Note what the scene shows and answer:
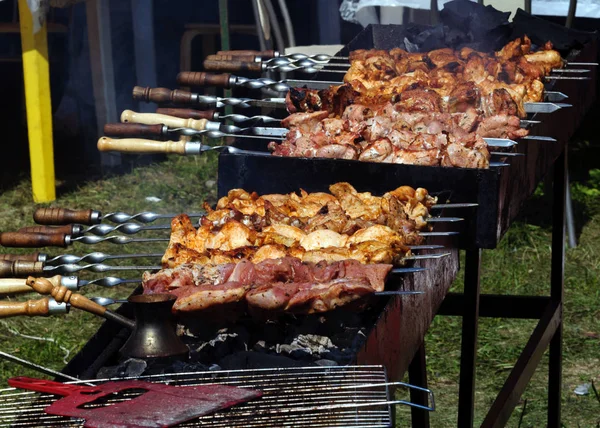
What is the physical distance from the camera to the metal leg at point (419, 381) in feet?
13.0

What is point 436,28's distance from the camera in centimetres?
518

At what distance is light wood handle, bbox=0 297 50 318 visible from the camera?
239cm

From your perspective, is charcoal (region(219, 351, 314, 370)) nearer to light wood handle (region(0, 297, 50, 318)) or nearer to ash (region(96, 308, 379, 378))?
ash (region(96, 308, 379, 378))

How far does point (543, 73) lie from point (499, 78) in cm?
21

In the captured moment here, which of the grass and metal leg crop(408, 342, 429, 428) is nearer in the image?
metal leg crop(408, 342, 429, 428)

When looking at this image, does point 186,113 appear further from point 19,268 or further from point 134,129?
point 19,268

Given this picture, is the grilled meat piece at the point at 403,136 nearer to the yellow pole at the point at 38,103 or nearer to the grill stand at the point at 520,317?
the grill stand at the point at 520,317

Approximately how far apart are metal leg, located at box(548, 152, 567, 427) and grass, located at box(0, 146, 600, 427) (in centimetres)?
22

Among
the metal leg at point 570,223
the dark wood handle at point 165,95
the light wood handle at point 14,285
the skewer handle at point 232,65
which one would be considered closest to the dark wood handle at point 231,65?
the skewer handle at point 232,65

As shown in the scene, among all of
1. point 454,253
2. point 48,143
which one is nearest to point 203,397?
point 454,253

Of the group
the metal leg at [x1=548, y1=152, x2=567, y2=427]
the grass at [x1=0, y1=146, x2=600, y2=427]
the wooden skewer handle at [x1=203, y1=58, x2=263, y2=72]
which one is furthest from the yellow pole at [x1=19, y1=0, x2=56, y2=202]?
the metal leg at [x1=548, y1=152, x2=567, y2=427]

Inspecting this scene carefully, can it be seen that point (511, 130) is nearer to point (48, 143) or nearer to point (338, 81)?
point (338, 81)

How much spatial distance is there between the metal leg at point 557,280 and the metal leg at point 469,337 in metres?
1.03

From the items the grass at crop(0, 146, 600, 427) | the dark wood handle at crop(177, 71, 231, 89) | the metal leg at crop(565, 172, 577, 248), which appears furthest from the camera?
the metal leg at crop(565, 172, 577, 248)
